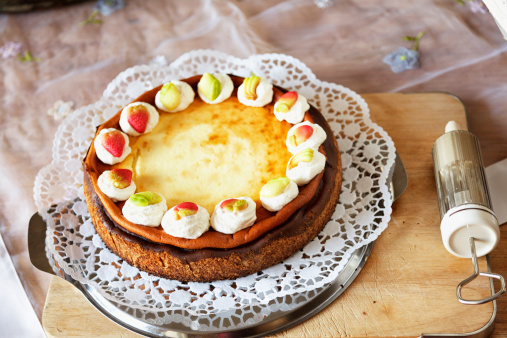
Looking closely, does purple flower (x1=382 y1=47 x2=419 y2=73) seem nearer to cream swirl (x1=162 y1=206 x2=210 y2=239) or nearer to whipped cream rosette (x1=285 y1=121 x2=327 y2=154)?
whipped cream rosette (x1=285 y1=121 x2=327 y2=154)

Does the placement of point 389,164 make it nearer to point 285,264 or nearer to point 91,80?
point 285,264

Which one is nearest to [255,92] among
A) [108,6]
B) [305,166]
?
[305,166]

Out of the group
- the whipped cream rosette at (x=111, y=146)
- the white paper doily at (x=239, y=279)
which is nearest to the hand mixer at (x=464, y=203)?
the white paper doily at (x=239, y=279)

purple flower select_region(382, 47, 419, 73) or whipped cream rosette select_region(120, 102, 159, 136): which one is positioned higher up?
whipped cream rosette select_region(120, 102, 159, 136)

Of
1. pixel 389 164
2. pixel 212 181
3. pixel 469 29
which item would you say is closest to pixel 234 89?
pixel 212 181

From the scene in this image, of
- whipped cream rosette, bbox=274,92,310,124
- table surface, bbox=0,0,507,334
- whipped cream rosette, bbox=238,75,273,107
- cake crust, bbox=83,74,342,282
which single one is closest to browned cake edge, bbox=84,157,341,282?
cake crust, bbox=83,74,342,282

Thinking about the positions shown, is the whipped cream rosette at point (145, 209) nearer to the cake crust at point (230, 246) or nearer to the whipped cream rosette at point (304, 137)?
the cake crust at point (230, 246)
